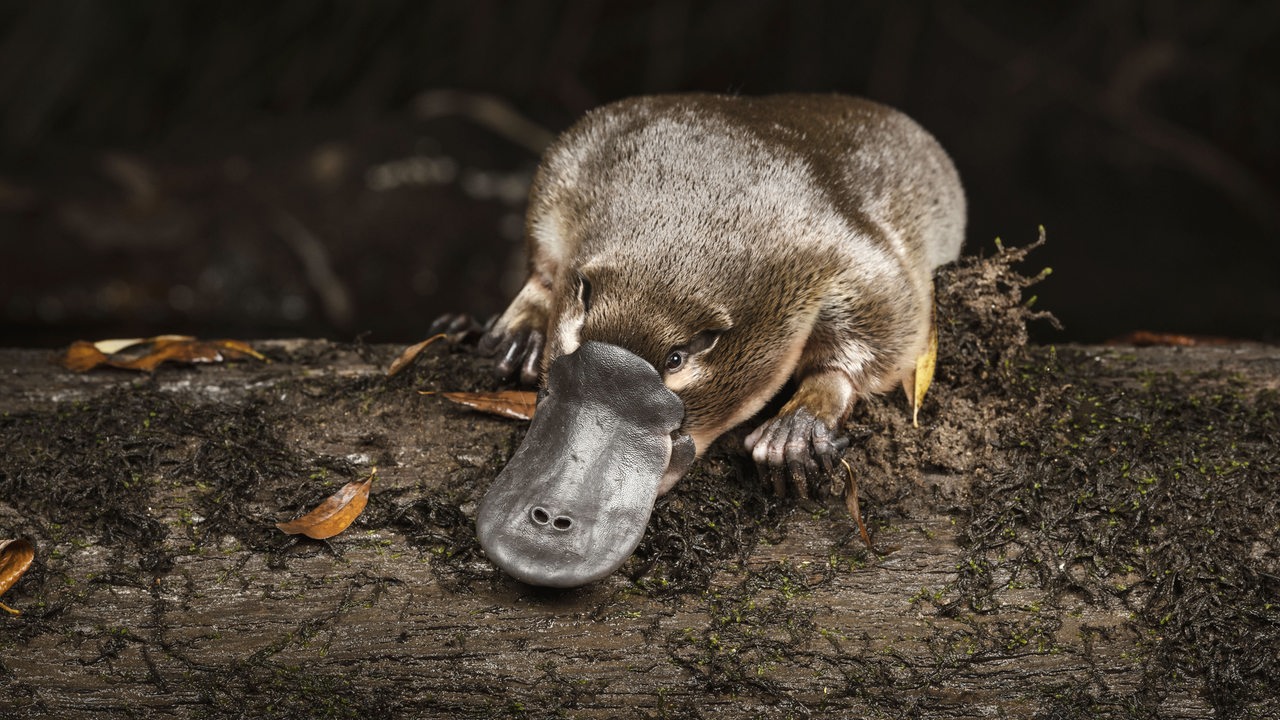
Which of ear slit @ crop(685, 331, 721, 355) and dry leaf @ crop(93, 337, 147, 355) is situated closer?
ear slit @ crop(685, 331, 721, 355)

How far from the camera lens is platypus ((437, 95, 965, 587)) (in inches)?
66.2

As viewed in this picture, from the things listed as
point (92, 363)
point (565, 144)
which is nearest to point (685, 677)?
point (565, 144)

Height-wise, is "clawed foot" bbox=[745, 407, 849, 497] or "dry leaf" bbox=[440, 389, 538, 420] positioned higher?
"clawed foot" bbox=[745, 407, 849, 497]

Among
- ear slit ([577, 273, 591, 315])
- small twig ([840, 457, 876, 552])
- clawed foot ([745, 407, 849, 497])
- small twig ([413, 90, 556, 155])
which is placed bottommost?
small twig ([840, 457, 876, 552])

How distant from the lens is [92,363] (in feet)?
7.57

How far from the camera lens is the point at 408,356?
2316 mm

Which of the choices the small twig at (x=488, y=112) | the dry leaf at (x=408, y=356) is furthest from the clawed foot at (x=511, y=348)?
the small twig at (x=488, y=112)

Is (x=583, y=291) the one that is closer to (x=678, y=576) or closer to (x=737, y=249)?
(x=737, y=249)

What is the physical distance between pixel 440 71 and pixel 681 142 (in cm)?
424

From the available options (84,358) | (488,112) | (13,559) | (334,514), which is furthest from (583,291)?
(488,112)

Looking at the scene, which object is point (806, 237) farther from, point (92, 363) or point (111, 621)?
point (92, 363)

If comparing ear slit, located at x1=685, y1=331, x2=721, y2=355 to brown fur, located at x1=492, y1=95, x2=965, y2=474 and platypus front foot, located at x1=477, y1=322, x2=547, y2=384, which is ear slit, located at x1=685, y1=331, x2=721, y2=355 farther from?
platypus front foot, located at x1=477, y1=322, x2=547, y2=384

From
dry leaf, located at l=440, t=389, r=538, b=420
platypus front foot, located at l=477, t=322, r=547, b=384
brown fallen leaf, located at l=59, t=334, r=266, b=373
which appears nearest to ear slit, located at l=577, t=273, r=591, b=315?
dry leaf, located at l=440, t=389, r=538, b=420

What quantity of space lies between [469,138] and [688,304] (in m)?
4.15
